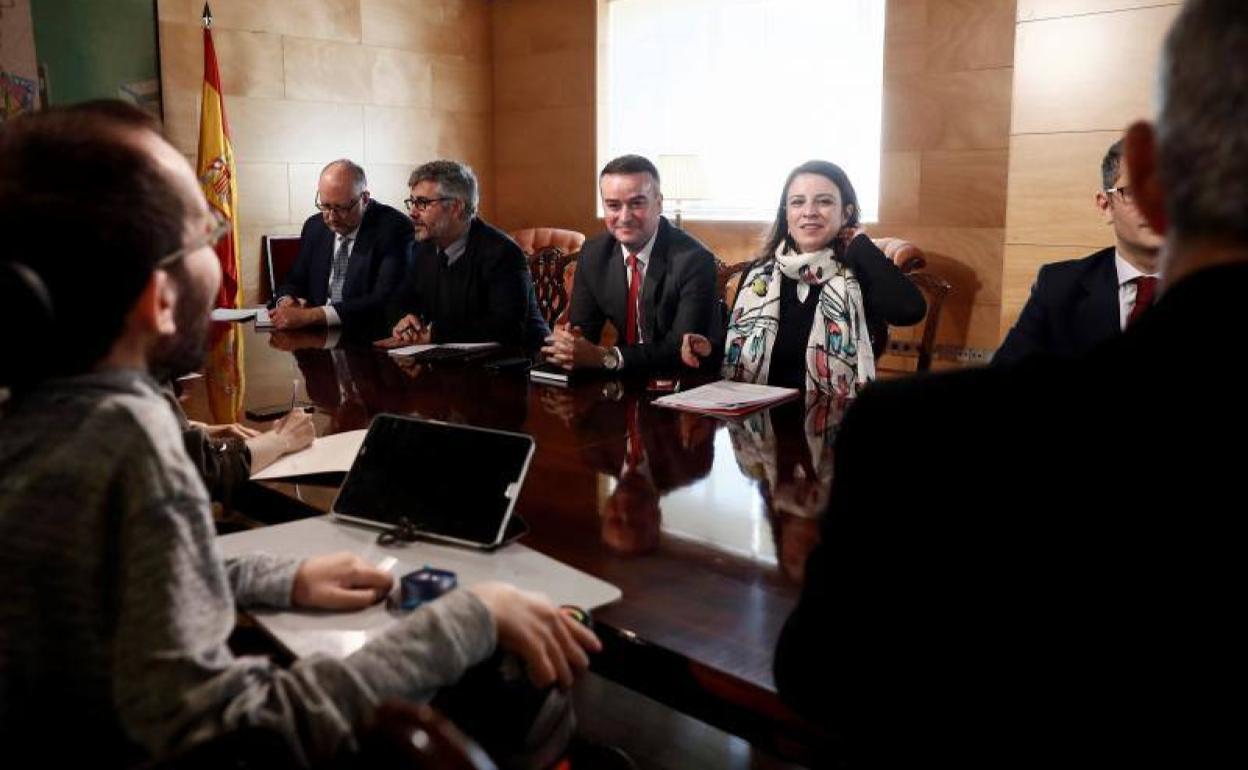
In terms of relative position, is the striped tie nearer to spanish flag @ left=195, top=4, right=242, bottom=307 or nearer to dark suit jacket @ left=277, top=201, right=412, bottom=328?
dark suit jacket @ left=277, top=201, right=412, bottom=328

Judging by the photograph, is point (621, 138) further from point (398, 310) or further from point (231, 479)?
point (231, 479)

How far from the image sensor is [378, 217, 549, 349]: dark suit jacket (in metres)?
3.70

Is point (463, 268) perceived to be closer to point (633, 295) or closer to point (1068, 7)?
point (633, 295)

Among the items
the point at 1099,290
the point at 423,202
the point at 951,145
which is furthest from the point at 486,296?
the point at 951,145

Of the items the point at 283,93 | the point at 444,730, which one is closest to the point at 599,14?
the point at 283,93

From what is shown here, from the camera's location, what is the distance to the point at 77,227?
2.68 ft

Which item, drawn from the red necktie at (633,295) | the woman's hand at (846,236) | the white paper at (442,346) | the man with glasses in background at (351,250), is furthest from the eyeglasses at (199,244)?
the man with glasses in background at (351,250)

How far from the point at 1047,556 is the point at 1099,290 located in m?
2.18

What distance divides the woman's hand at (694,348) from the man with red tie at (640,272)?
20cm

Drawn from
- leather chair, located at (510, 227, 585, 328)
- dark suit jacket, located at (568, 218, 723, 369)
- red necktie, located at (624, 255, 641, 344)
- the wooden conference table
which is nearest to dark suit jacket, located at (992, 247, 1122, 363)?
the wooden conference table

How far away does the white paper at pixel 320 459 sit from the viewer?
178 centimetres

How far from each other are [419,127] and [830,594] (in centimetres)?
670

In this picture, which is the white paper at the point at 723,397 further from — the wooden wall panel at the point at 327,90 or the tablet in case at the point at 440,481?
the wooden wall panel at the point at 327,90

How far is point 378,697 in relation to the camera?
88cm
